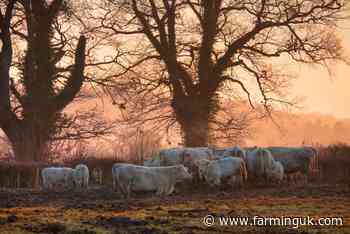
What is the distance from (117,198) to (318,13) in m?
16.8

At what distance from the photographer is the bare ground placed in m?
13.6

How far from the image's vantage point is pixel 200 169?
2430 cm

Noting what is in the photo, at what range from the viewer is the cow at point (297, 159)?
27.1 metres

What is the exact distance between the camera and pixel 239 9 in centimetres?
3488

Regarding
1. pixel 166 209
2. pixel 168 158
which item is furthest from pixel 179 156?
pixel 166 209

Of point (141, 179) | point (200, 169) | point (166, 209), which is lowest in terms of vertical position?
point (166, 209)

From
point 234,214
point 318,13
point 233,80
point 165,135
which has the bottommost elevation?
point 234,214

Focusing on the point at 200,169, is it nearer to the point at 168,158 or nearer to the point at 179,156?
the point at 179,156

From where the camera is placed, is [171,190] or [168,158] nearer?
[171,190]

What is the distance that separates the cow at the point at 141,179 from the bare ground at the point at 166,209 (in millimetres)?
282

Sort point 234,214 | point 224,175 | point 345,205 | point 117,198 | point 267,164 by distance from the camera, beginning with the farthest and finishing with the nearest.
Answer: point 267,164, point 224,175, point 117,198, point 345,205, point 234,214

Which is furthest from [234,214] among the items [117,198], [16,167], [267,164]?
[16,167]

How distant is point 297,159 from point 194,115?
8320 millimetres

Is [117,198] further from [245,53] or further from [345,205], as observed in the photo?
[245,53]
